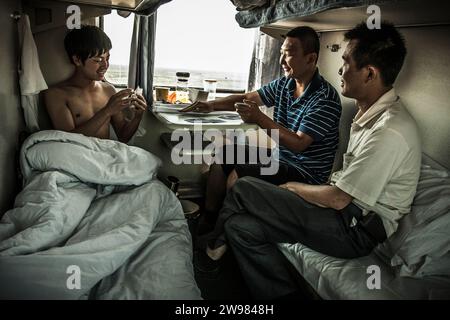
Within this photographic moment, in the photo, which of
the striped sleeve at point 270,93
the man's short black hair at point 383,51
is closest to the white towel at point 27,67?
the striped sleeve at point 270,93

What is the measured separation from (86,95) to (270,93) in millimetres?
1379

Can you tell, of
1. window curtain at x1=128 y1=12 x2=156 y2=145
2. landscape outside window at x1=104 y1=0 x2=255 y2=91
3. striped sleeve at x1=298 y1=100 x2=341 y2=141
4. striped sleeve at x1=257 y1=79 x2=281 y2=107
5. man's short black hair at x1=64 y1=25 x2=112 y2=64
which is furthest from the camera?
landscape outside window at x1=104 y1=0 x2=255 y2=91

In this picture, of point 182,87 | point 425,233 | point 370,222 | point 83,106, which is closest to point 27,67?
point 83,106

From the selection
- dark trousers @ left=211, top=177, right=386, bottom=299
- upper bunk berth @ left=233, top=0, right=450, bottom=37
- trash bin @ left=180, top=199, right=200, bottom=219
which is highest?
upper bunk berth @ left=233, top=0, right=450, bottom=37

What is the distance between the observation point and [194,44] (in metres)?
3.27

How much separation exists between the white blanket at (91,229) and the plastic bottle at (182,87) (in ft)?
4.49

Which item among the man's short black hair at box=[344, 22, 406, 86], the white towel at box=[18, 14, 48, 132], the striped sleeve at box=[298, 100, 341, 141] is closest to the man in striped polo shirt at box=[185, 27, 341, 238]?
the striped sleeve at box=[298, 100, 341, 141]

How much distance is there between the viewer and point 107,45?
229cm

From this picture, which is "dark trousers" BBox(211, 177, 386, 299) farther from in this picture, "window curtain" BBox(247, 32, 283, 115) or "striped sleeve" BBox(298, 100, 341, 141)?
"window curtain" BBox(247, 32, 283, 115)

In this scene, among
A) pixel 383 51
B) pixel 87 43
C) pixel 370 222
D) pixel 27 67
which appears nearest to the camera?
pixel 370 222

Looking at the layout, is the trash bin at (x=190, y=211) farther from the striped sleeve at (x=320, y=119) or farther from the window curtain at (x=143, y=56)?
the striped sleeve at (x=320, y=119)

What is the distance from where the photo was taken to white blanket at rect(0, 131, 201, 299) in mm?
1213

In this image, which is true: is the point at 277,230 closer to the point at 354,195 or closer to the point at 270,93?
the point at 354,195

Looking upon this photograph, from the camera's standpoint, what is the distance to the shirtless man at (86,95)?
2.16m
